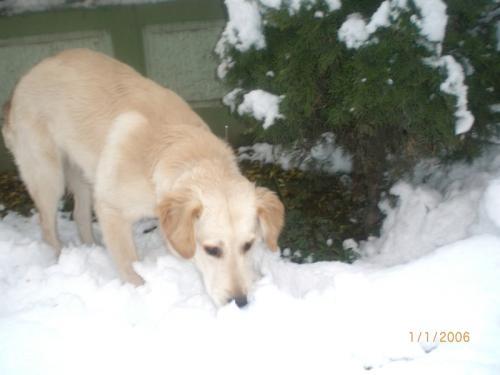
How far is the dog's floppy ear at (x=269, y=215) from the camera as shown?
2.69 m

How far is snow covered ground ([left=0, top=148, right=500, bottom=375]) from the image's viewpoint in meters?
1.95

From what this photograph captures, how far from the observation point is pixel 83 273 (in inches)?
120

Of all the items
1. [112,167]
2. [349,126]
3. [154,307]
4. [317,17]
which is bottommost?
[154,307]

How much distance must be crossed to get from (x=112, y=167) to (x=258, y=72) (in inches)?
50.1

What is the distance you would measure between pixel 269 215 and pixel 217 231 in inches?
14.9

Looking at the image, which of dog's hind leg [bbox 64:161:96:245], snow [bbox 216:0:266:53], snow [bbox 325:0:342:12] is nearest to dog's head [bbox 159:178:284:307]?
snow [bbox 216:0:266:53]

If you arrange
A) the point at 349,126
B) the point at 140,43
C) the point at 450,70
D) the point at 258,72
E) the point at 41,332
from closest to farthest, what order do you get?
the point at 41,332 < the point at 450,70 < the point at 258,72 < the point at 349,126 < the point at 140,43

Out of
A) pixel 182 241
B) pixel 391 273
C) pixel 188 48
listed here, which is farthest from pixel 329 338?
pixel 188 48

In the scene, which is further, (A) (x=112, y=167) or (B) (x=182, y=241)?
(A) (x=112, y=167)

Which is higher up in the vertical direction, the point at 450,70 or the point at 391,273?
the point at 450,70

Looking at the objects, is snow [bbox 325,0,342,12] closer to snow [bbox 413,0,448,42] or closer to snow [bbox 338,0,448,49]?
snow [bbox 338,0,448,49]

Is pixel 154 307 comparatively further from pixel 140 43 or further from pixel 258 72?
pixel 140 43

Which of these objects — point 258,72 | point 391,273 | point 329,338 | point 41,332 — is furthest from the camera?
point 258,72

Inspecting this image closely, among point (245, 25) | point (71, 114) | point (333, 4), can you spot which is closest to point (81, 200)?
point (71, 114)
